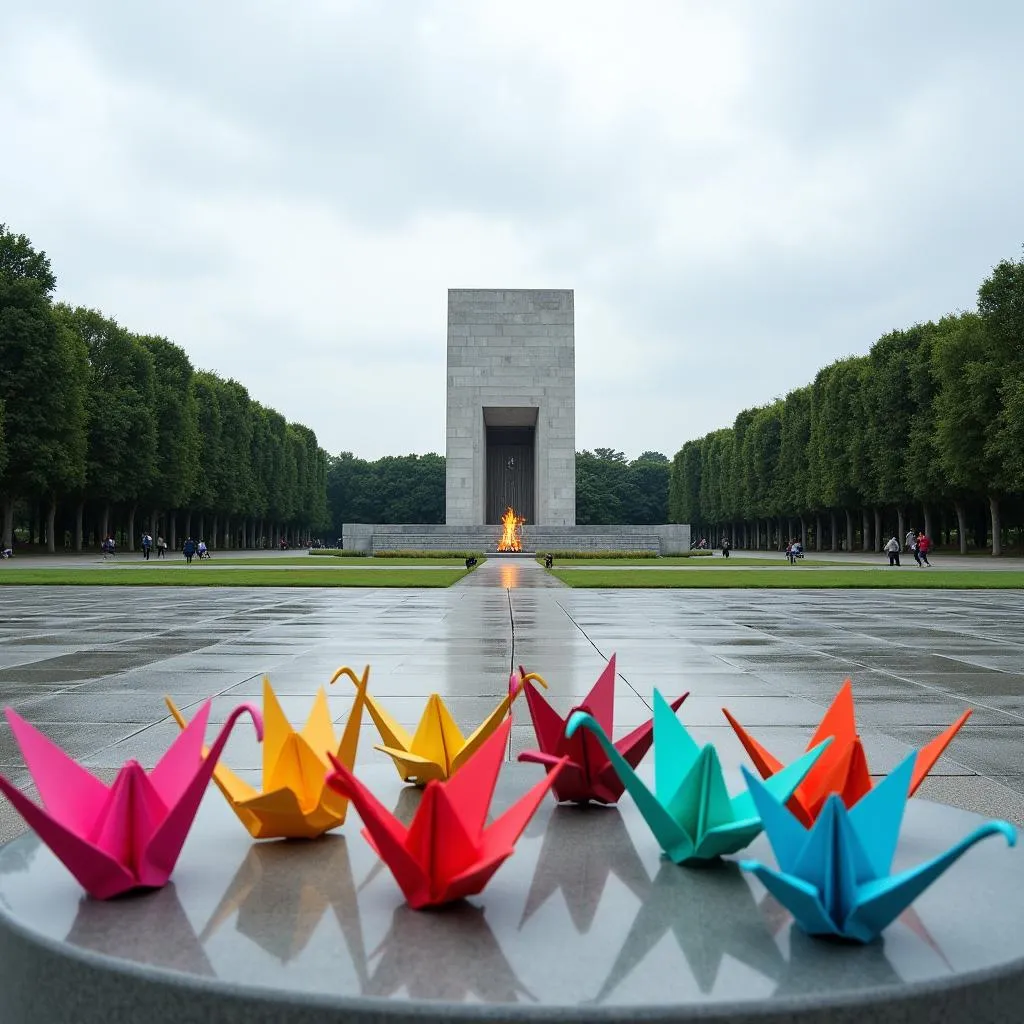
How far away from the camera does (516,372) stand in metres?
59.0

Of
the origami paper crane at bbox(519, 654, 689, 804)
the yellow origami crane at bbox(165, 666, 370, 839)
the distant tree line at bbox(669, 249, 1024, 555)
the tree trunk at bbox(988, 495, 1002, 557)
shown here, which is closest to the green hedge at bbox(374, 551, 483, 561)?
the distant tree line at bbox(669, 249, 1024, 555)

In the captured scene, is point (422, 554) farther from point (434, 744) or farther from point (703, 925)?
point (703, 925)

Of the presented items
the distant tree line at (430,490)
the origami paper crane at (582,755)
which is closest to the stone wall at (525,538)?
the origami paper crane at (582,755)

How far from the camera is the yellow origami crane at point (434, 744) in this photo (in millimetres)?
3005

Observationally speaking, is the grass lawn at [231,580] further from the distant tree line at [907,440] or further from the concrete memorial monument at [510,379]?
the concrete memorial monument at [510,379]

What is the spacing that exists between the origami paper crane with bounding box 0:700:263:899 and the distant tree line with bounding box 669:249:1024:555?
41.5 metres

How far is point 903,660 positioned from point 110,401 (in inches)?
1952

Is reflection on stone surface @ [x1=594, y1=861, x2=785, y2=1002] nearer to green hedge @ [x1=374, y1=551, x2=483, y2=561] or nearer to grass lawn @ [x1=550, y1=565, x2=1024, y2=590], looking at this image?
grass lawn @ [x1=550, y1=565, x2=1024, y2=590]

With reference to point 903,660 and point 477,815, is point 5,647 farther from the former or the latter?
point 477,815

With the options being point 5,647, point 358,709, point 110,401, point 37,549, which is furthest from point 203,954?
point 37,549

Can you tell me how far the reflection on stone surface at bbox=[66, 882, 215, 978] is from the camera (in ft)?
5.69

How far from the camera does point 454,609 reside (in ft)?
55.6

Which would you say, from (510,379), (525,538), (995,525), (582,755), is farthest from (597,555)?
(582,755)

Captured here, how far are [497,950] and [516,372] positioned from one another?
57873 mm
